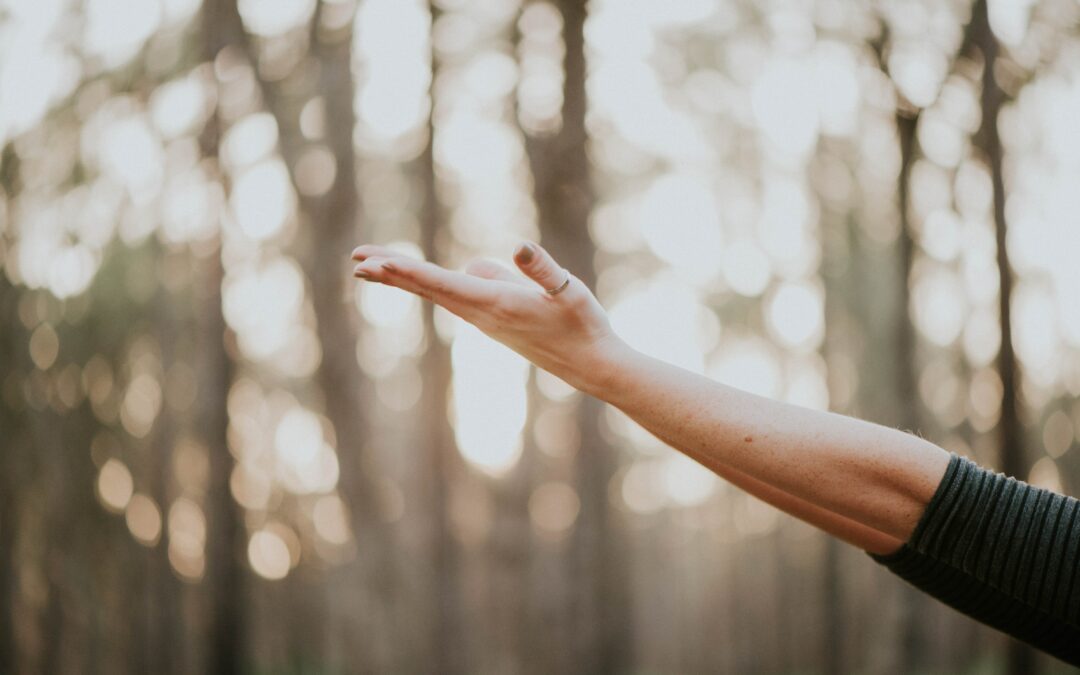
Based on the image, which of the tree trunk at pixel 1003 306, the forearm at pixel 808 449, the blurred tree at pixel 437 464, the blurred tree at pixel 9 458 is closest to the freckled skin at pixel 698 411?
the forearm at pixel 808 449

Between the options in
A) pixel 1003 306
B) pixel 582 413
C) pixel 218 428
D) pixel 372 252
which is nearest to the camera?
pixel 372 252

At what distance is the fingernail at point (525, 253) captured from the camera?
870 millimetres

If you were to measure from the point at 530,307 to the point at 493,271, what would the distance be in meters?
0.15

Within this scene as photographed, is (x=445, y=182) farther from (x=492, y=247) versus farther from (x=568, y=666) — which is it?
(x=568, y=666)

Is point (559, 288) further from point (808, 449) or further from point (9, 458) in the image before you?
point (9, 458)

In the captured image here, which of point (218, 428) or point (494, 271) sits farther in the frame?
point (218, 428)

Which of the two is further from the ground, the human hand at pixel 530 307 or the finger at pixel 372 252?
the finger at pixel 372 252

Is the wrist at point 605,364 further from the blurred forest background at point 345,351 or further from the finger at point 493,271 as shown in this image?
the blurred forest background at point 345,351

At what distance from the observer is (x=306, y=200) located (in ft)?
10.4

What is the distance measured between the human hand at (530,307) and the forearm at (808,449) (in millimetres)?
89

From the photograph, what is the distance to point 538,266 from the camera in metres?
0.89

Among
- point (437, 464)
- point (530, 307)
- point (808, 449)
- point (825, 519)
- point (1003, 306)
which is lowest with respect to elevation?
point (437, 464)

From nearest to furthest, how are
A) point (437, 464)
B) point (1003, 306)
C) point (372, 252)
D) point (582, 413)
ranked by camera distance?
point (372, 252)
point (437, 464)
point (582, 413)
point (1003, 306)

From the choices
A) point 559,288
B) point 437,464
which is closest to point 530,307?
point 559,288
